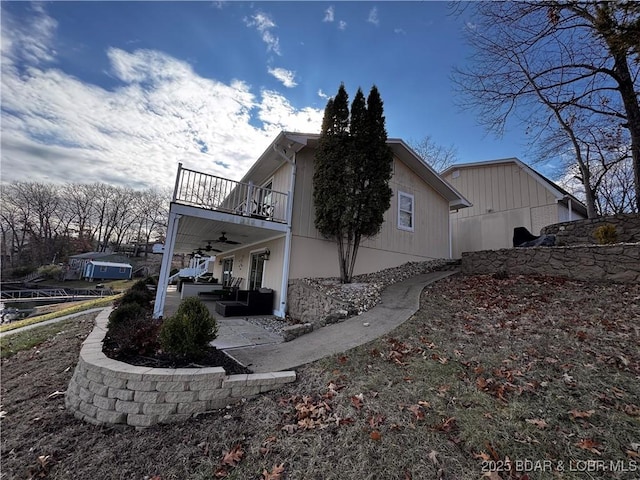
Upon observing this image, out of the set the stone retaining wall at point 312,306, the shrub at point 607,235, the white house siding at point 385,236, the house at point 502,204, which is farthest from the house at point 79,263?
the shrub at point 607,235

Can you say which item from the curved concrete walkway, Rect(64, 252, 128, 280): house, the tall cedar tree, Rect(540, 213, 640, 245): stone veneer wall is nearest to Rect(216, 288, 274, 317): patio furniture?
the tall cedar tree

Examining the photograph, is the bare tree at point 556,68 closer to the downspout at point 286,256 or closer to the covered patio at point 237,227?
the downspout at point 286,256

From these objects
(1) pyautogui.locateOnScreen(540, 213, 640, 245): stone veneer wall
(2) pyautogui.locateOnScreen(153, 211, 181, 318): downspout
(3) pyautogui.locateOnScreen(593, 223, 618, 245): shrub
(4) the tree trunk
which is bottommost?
(2) pyautogui.locateOnScreen(153, 211, 181, 318): downspout

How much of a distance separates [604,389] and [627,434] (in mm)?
789

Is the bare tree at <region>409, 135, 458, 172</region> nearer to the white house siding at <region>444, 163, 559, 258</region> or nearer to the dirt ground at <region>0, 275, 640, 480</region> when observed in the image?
the white house siding at <region>444, 163, 559, 258</region>

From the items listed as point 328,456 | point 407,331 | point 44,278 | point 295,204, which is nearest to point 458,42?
Answer: point 295,204

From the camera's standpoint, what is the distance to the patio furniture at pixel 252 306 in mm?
8219

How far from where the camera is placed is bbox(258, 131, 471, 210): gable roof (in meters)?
8.32

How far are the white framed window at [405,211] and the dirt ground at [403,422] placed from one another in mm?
6750

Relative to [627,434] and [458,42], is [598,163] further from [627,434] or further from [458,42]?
[627,434]

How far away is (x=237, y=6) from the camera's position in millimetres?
6758

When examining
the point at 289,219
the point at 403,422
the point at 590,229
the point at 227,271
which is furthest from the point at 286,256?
the point at 590,229

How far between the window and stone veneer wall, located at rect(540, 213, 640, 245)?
5.11m

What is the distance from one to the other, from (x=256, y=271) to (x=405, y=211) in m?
6.54
